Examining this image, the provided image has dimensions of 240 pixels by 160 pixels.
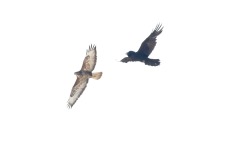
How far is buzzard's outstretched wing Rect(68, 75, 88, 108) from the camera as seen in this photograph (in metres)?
62.3

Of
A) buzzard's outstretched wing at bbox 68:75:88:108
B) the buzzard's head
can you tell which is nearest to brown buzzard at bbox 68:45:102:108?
buzzard's outstretched wing at bbox 68:75:88:108

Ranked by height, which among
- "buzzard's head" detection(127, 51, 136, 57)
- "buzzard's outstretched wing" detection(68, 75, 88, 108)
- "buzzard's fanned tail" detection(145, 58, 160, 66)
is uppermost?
"buzzard's head" detection(127, 51, 136, 57)

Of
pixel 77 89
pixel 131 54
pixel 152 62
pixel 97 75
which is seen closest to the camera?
pixel 152 62

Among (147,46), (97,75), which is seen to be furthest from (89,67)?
(147,46)

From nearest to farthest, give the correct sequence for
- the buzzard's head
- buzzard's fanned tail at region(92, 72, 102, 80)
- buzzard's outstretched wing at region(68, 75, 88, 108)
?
buzzard's fanned tail at region(92, 72, 102, 80), the buzzard's head, buzzard's outstretched wing at region(68, 75, 88, 108)

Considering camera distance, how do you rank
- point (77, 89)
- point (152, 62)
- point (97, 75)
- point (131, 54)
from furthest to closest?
point (77, 89) < point (131, 54) < point (97, 75) < point (152, 62)

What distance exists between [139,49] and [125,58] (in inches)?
32.1

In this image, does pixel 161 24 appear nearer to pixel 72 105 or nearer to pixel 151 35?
pixel 151 35

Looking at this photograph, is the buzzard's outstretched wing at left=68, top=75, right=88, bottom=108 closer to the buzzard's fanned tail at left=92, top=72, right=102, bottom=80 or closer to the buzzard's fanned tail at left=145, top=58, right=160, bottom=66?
the buzzard's fanned tail at left=92, top=72, right=102, bottom=80

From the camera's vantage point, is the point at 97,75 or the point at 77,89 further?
the point at 77,89

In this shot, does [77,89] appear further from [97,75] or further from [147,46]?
[147,46]

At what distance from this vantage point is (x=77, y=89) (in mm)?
62781

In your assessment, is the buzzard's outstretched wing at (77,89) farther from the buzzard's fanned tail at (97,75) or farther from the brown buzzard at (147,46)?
the brown buzzard at (147,46)

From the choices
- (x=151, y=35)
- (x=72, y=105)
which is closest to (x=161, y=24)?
(x=151, y=35)
